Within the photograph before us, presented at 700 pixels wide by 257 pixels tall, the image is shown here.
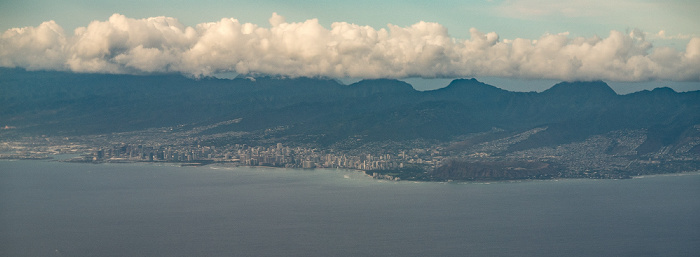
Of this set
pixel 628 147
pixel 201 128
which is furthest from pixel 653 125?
pixel 201 128

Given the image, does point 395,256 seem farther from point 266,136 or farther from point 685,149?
point 266,136

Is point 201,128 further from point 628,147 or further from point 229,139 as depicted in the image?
point 628,147

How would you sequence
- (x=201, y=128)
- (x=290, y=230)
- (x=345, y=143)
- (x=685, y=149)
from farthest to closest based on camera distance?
(x=201, y=128), (x=345, y=143), (x=685, y=149), (x=290, y=230)

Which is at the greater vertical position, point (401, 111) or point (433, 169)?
point (401, 111)

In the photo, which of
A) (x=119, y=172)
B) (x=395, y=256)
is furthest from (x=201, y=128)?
(x=395, y=256)

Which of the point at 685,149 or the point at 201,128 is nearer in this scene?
the point at 685,149

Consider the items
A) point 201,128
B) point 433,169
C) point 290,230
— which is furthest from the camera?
point 201,128
